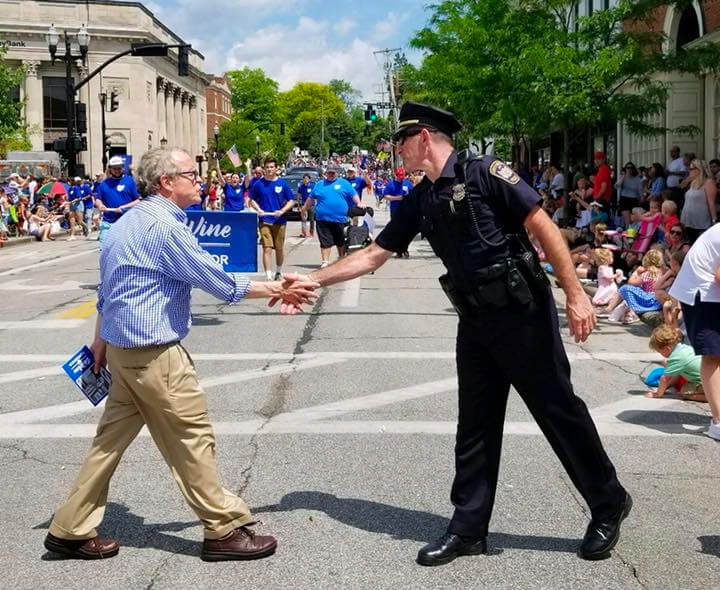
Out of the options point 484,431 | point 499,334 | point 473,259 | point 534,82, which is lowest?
point 484,431

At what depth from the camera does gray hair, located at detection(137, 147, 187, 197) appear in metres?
4.57

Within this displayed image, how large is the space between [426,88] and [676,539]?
1239 inches

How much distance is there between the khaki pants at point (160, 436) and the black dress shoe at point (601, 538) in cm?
153

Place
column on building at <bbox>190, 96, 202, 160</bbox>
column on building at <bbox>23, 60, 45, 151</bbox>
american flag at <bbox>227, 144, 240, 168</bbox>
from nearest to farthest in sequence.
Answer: american flag at <bbox>227, 144, 240, 168</bbox> → column on building at <bbox>23, 60, 45, 151</bbox> → column on building at <bbox>190, 96, 202, 160</bbox>

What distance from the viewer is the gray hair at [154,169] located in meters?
4.57

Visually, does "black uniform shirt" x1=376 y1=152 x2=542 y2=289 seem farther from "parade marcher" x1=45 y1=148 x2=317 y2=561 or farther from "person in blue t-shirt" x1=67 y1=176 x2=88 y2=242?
"person in blue t-shirt" x1=67 y1=176 x2=88 y2=242

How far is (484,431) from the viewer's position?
473 cm

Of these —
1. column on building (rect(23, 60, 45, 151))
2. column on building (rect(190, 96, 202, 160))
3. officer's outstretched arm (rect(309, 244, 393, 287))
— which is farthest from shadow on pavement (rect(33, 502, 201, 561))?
column on building (rect(190, 96, 202, 160))

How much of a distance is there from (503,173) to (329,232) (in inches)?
512

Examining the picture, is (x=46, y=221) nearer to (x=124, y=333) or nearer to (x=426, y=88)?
(x=426, y=88)

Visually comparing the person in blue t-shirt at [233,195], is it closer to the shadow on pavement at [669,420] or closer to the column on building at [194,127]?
the shadow on pavement at [669,420]

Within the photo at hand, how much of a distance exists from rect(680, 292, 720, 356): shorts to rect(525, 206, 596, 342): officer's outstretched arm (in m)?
1.99

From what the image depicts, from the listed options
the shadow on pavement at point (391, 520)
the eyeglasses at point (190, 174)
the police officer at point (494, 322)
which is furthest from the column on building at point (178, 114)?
the police officer at point (494, 322)

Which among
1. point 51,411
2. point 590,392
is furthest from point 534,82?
point 51,411
